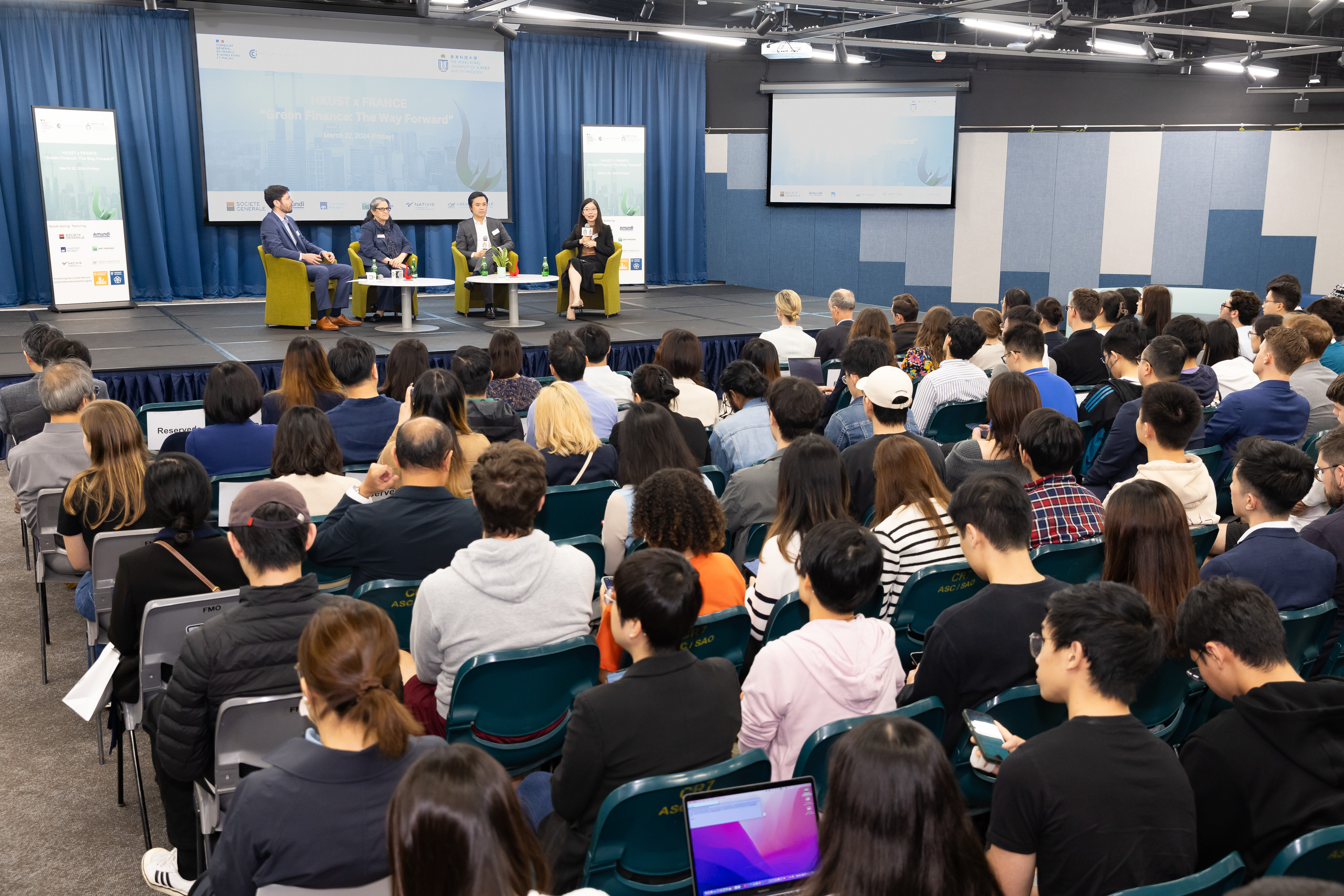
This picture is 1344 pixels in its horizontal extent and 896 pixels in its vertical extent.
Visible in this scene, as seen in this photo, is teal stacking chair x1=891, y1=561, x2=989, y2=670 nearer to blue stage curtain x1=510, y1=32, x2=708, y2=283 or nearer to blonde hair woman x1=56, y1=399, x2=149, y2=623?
blonde hair woman x1=56, y1=399, x2=149, y2=623

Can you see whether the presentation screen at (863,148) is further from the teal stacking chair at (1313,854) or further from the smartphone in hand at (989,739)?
the teal stacking chair at (1313,854)

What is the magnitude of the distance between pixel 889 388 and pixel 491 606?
1.86m

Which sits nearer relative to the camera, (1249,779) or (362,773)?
(362,773)

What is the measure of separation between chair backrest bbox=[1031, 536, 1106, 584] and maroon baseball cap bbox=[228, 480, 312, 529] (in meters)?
2.00

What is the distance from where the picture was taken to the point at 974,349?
5547 millimetres

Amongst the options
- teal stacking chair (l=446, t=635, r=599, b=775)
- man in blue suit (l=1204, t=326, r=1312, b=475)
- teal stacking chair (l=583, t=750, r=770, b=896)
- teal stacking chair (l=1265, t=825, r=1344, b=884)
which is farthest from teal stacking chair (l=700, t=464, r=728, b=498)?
teal stacking chair (l=1265, t=825, r=1344, b=884)

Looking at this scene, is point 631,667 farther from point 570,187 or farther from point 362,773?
point 570,187

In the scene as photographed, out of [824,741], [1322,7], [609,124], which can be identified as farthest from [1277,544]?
[609,124]

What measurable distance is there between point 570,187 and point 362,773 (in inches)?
461

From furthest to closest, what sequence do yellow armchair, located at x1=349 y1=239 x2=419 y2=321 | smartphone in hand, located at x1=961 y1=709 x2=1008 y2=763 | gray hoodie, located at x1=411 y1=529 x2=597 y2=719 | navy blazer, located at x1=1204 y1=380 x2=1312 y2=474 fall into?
yellow armchair, located at x1=349 y1=239 x2=419 y2=321 < navy blazer, located at x1=1204 y1=380 x2=1312 y2=474 < gray hoodie, located at x1=411 y1=529 x2=597 y2=719 < smartphone in hand, located at x1=961 y1=709 x2=1008 y2=763

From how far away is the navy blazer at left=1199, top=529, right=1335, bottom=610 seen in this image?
9.11 feet

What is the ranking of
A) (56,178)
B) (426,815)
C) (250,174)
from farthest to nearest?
(250,174)
(56,178)
(426,815)

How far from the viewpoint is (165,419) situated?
5.01 meters

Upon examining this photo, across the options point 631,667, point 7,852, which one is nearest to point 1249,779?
point 631,667
